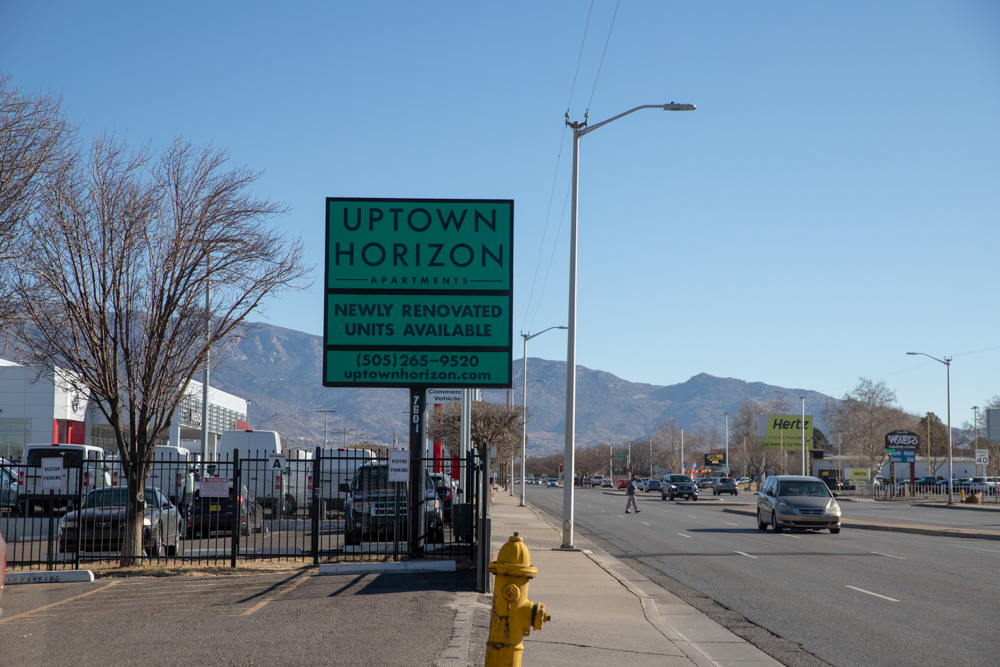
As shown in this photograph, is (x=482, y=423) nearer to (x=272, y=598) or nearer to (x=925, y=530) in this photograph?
(x=925, y=530)

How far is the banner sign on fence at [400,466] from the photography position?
45.9ft

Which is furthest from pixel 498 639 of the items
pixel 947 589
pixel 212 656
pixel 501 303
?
pixel 947 589

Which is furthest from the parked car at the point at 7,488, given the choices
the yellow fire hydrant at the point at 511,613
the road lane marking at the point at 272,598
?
the yellow fire hydrant at the point at 511,613

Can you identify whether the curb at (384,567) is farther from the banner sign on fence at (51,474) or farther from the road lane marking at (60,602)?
the banner sign on fence at (51,474)

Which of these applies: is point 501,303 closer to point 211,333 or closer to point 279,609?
point 211,333

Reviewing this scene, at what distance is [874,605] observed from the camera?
1249 cm

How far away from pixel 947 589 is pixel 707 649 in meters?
6.53

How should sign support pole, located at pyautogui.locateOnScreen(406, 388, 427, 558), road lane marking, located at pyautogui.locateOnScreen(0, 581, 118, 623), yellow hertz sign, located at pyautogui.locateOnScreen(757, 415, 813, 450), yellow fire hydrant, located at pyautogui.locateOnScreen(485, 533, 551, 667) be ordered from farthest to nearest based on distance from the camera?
yellow hertz sign, located at pyautogui.locateOnScreen(757, 415, 813, 450) < sign support pole, located at pyautogui.locateOnScreen(406, 388, 427, 558) < road lane marking, located at pyautogui.locateOnScreen(0, 581, 118, 623) < yellow fire hydrant, located at pyautogui.locateOnScreen(485, 533, 551, 667)

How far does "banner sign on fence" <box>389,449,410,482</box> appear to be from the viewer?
13977 millimetres

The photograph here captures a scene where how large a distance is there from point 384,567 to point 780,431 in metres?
92.4

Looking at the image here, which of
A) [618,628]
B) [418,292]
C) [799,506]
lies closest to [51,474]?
[418,292]

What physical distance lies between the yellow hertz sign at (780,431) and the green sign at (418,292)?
89729 millimetres

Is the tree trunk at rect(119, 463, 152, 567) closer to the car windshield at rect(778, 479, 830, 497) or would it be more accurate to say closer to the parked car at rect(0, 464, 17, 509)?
the parked car at rect(0, 464, 17, 509)

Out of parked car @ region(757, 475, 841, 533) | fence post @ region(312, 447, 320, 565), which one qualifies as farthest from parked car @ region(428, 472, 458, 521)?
parked car @ region(757, 475, 841, 533)
